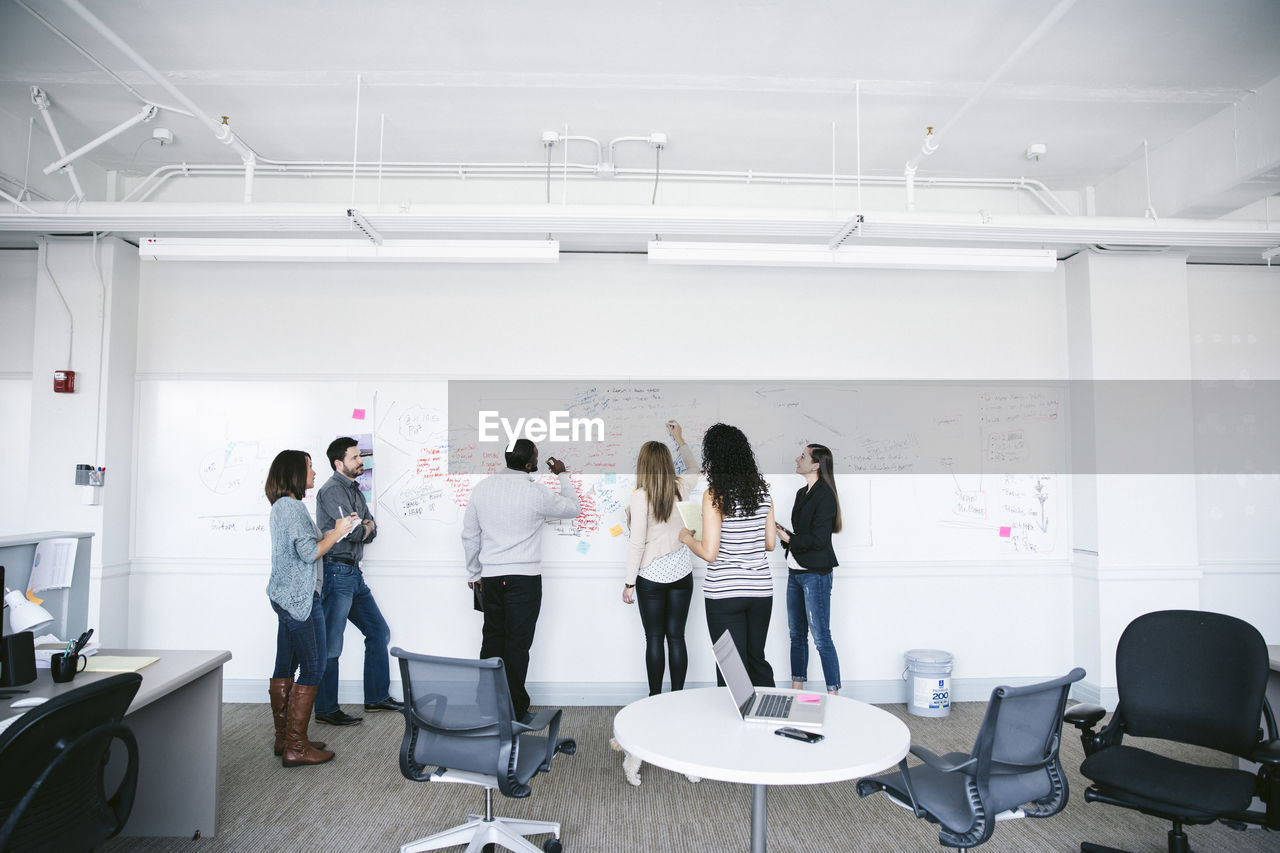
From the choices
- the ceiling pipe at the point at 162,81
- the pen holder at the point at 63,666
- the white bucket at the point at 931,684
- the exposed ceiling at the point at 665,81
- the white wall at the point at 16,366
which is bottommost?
the white bucket at the point at 931,684

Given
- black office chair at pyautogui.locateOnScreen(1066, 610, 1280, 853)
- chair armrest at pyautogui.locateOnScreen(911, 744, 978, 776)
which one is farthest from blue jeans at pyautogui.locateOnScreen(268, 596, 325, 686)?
black office chair at pyautogui.locateOnScreen(1066, 610, 1280, 853)

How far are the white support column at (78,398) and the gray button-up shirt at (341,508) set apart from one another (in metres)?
1.42

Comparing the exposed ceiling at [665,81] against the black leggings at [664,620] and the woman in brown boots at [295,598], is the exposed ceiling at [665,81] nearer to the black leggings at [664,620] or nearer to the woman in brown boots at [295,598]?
the woman in brown boots at [295,598]

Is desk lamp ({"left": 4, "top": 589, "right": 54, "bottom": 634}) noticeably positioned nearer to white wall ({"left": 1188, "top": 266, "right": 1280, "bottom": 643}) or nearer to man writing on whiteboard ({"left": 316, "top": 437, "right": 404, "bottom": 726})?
man writing on whiteboard ({"left": 316, "top": 437, "right": 404, "bottom": 726})

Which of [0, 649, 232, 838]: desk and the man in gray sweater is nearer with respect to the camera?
[0, 649, 232, 838]: desk

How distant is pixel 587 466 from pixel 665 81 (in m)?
2.12

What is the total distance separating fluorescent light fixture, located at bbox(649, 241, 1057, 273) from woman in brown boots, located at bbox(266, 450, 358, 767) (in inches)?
76.9

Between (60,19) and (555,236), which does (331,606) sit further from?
(60,19)

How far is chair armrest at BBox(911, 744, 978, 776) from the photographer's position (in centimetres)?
199

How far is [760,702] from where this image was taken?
2.33 meters

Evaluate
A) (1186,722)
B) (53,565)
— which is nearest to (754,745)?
(1186,722)

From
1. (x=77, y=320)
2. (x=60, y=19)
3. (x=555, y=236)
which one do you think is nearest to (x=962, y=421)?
(x=555, y=236)

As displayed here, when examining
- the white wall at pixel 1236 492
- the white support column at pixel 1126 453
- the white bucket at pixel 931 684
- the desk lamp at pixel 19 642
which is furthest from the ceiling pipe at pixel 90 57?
the white wall at pixel 1236 492

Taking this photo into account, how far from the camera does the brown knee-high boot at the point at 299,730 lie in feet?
10.9
